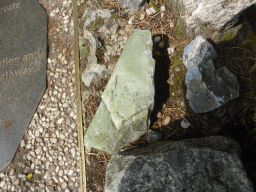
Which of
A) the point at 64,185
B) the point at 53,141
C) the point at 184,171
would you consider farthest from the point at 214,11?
the point at 64,185

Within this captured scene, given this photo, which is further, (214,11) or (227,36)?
(227,36)

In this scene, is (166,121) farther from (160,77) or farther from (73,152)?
(73,152)

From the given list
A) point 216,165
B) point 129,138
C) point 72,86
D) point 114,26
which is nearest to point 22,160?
point 72,86

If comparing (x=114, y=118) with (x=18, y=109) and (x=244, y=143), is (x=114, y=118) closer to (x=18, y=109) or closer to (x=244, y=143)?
(x=244, y=143)

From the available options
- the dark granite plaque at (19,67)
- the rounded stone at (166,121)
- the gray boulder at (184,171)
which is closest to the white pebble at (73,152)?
the dark granite plaque at (19,67)

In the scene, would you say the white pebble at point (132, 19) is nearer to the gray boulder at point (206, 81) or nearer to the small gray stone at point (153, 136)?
the gray boulder at point (206, 81)

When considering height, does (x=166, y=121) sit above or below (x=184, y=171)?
below

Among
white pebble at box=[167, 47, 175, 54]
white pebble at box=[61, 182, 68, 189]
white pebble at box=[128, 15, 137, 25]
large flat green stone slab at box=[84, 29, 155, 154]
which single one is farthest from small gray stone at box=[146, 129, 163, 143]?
white pebble at box=[128, 15, 137, 25]

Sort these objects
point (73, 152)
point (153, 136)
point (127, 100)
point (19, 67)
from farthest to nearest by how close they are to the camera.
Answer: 1. point (19, 67)
2. point (73, 152)
3. point (153, 136)
4. point (127, 100)
